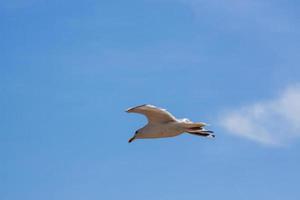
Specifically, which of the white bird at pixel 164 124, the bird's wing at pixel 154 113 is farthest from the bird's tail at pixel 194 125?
the bird's wing at pixel 154 113

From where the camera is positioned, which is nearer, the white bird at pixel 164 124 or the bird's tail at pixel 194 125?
the bird's tail at pixel 194 125

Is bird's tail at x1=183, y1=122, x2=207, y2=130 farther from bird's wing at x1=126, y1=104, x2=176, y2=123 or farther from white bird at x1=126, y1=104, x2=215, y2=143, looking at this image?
bird's wing at x1=126, y1=104, x2=176, y2=123

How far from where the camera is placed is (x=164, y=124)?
1130 inches

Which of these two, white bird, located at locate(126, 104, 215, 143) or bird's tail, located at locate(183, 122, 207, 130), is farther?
white bird, located at locate(126, 104, 215, 143)

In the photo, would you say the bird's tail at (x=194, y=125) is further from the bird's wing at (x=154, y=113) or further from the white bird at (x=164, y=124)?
the bird's wing at (x=154, y=113)

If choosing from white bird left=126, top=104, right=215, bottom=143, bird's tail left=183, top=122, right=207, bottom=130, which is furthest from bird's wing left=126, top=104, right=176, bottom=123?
bird's tail left=183, top=122, right=207, bottom=130

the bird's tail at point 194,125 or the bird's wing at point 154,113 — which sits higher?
the bird's wing at point 154,113

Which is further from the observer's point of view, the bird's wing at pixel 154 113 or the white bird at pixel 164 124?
the white bird at pixel 164 124

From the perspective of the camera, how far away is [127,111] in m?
27.5

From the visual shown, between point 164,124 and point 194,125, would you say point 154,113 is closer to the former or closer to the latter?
point 164,124

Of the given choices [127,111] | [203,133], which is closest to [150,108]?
[127,111]

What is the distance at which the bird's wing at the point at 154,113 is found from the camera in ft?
90.4

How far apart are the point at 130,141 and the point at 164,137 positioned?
1.89m

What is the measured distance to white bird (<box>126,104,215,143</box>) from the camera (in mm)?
27922
